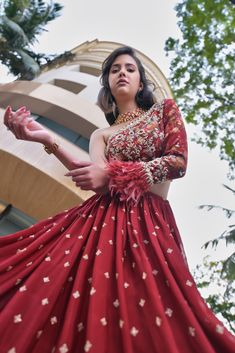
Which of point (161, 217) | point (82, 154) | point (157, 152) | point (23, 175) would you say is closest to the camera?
point (161, 217)

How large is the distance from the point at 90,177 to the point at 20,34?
1063cm

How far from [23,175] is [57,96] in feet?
8.69

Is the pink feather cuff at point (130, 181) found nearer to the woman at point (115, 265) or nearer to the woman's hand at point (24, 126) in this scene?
the woman at point (115, 265)

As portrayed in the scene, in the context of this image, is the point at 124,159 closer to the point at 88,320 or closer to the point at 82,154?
the point at 88,320

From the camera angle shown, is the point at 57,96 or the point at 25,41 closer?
the point at 57,96

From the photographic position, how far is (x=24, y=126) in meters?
1.89

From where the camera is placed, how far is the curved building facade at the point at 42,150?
19.9 ft

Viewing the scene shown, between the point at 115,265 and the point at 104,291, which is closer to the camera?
the point at 104,291

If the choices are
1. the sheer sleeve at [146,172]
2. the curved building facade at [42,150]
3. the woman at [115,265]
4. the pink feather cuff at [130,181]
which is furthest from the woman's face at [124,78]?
the curved building facade at [42,150]

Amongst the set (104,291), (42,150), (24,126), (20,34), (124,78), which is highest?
(20,34)

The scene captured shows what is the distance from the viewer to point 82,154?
6.97m

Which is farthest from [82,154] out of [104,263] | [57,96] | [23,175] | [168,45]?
[104,263]

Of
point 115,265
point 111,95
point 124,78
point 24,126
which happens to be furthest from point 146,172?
point 111,95

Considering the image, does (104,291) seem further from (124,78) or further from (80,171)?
(124,78)
